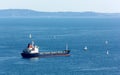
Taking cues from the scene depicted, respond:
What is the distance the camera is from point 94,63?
13188cm

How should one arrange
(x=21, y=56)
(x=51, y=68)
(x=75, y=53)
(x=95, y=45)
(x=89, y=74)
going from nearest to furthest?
(x=89, y=74) → (x=51, y=68) → (x=21, y=56) → (x=75, y=53) → (x=95, y=45)

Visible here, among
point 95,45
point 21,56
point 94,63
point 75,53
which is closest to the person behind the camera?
point 94,63

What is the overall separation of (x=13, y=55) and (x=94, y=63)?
102 ft

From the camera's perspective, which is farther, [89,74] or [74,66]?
[74,66]

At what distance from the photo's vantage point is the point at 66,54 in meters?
154

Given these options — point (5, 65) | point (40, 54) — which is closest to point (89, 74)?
point (5, 65)

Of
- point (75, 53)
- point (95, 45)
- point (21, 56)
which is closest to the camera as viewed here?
point (21, 56)

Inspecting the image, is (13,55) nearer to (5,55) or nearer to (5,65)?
(5,55)

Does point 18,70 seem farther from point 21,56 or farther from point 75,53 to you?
point 75,53

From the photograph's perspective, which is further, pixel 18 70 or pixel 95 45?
pixel 95 45

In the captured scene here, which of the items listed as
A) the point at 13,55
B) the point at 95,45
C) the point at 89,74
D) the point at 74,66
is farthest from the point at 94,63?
the point at 95,45

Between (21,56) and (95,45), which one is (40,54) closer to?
(21,56)

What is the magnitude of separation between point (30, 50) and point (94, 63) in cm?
2599

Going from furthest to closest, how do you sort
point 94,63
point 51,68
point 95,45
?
1. point 95,45
2. point 94,63
3. point 51,68
